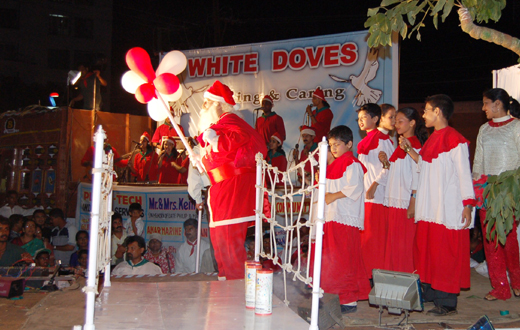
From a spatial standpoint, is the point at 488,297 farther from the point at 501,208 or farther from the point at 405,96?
the point at 405,96

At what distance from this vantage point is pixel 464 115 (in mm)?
12883

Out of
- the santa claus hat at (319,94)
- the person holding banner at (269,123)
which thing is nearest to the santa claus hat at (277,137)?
the person holding banner at (269,123)

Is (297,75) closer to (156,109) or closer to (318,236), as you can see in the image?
(156,109)

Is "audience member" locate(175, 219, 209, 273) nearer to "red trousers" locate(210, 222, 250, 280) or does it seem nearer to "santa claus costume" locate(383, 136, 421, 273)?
"red trousers" locate(210, 222, 250, 280)

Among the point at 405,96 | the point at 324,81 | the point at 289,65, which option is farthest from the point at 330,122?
the point at 405,96

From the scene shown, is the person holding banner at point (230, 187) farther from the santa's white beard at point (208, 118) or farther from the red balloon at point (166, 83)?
the red balloon at point (166, 83)

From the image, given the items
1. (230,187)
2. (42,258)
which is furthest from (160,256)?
(230,187)

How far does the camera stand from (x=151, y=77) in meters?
4.98

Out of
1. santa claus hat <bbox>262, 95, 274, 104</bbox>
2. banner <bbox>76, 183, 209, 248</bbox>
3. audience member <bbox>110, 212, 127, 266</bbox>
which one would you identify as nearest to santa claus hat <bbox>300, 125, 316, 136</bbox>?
santa claus hat <bbox>262, 95, 274, 104</bbox>

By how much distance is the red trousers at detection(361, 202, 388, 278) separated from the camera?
510 centimetres

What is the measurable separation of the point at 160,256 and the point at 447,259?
4.44m

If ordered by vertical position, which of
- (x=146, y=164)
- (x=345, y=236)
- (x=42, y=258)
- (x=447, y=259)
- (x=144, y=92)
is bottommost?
(x=42, y=258)

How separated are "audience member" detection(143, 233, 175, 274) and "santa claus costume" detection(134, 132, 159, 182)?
2771 mm

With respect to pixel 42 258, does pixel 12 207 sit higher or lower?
higher
